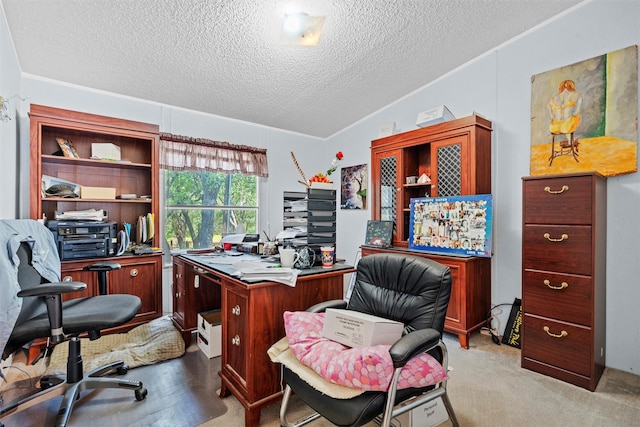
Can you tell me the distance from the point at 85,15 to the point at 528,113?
11.6 ft

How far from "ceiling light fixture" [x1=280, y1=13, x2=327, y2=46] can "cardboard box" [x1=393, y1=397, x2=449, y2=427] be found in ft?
8.22

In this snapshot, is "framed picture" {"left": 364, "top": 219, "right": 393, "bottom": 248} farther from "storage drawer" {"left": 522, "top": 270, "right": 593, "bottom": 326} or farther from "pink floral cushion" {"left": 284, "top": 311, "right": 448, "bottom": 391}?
"pink floral cushion" {"left": 284, "top": 311, "right": 448, "bottom": 391}

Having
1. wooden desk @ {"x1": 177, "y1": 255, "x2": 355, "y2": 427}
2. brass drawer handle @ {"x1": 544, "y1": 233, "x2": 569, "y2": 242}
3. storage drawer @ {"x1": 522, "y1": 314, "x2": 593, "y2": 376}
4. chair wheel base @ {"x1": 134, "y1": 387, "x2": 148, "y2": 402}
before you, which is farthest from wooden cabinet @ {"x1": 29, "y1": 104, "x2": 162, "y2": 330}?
brass drawer handle @ {"x1": 544, "y1": 233, "x2": 569, "y2": 242}

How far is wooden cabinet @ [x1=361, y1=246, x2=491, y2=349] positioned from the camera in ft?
8.61

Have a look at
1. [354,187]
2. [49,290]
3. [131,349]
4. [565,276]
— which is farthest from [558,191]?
[131,349]

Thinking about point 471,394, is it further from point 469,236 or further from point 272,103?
point 272,103

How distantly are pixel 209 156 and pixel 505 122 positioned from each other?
3168 millimetres

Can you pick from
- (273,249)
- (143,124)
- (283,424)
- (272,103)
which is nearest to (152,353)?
(273,249)

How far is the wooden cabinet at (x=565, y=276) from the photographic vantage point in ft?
6.55

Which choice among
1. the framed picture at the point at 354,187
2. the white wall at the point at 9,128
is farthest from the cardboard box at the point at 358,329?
the framed picture at the point at 354,187

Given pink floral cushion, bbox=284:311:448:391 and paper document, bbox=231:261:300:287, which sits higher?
paper document, bbox=231:261:300:287

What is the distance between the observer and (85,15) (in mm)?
2105

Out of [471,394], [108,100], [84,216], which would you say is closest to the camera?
[471,394]

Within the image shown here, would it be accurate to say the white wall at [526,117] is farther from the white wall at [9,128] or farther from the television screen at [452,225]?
the white wall at [9,128]
